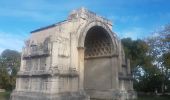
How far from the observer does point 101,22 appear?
22391 mm

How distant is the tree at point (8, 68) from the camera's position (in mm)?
39625

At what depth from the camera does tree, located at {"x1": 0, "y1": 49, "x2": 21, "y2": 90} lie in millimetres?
39625

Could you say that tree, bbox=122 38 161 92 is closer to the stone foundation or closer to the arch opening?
the arch opening

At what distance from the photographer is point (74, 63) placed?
729 inches

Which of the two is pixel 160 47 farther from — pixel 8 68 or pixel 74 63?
pixel 8 68

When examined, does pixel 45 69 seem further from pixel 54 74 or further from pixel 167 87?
pixel 167 87

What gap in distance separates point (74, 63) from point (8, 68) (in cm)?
2865

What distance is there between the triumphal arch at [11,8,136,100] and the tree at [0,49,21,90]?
826 inches

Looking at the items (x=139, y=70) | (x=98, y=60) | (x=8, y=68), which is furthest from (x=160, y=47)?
(x=8, y=68)

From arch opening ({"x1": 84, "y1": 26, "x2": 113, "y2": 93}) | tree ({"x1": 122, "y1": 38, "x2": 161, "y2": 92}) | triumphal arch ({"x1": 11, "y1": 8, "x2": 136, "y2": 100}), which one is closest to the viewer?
triumphal arch ({"x1": 11, "y1": 8, "x2": 136, "y2": 100})

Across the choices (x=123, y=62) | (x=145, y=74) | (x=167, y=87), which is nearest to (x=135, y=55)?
(x=145, y=74)

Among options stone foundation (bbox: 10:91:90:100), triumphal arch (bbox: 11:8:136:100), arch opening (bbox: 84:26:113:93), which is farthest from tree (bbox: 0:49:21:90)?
stone foundation (bbox: 10:91:90:100)

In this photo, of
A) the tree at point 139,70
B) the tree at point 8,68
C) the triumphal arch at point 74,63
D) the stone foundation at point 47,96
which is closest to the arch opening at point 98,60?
the triumphal arch at point 74,63

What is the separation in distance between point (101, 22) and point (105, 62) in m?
4.39
